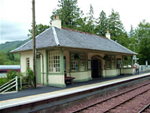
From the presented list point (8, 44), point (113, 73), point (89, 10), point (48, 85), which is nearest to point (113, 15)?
point (89, 10)

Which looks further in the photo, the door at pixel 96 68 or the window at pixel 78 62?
the door at pixel 96 68

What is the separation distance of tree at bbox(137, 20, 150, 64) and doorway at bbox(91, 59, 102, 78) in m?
24.0

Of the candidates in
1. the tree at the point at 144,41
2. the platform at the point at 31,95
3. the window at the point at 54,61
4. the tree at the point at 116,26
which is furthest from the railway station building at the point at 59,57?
the tree at the point at 144,41

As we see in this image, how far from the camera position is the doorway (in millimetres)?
18891

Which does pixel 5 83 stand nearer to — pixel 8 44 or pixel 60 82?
pixel 60 82

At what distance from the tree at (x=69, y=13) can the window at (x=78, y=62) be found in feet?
62.0

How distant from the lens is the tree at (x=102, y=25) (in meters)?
42.7

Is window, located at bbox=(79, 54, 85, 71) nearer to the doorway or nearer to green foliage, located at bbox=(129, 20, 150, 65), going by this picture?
the doorway

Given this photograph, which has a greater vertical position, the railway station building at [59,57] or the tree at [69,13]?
the tree at [69,13]

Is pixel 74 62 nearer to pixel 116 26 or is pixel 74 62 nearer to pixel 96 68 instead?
pixel 96 68

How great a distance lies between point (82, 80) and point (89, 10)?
36173 millimetres

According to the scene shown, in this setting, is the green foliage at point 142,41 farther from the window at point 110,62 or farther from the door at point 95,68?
the door at point 95,68

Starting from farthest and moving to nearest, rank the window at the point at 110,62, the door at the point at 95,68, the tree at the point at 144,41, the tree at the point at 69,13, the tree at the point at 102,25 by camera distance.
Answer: the tree at the point at 102,25
the tree at the point at 144,41
the tree at the point at 69,13
the window at the point at 110,62
the door at the point at 95,68

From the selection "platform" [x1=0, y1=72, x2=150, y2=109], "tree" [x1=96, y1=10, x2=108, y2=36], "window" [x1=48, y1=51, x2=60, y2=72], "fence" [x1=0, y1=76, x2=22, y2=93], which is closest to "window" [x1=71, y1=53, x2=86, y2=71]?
"window" [x1=48, y1=51, x2=60, y2=72]
